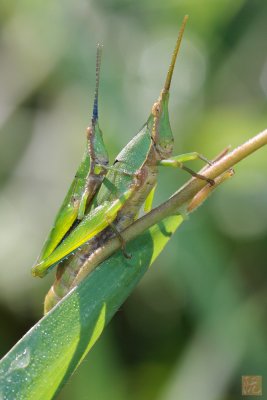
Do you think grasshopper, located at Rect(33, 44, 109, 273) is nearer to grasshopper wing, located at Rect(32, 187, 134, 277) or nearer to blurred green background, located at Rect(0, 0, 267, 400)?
grasshopper wing, located at Rect(32, 187, 134, 277)

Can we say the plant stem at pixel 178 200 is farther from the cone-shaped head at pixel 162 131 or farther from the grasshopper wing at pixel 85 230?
the cone-shaped head at pixel 162 131

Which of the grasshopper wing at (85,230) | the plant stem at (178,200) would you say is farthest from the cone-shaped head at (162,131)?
the plant stem at (178,200)

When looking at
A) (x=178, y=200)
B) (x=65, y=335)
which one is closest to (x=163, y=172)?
(x=178, y=200)

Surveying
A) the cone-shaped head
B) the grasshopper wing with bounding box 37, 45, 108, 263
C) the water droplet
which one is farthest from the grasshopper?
the water droplet

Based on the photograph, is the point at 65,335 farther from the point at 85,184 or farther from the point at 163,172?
the point at 163,172

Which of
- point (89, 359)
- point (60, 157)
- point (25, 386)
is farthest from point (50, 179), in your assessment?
point (25, 386)
